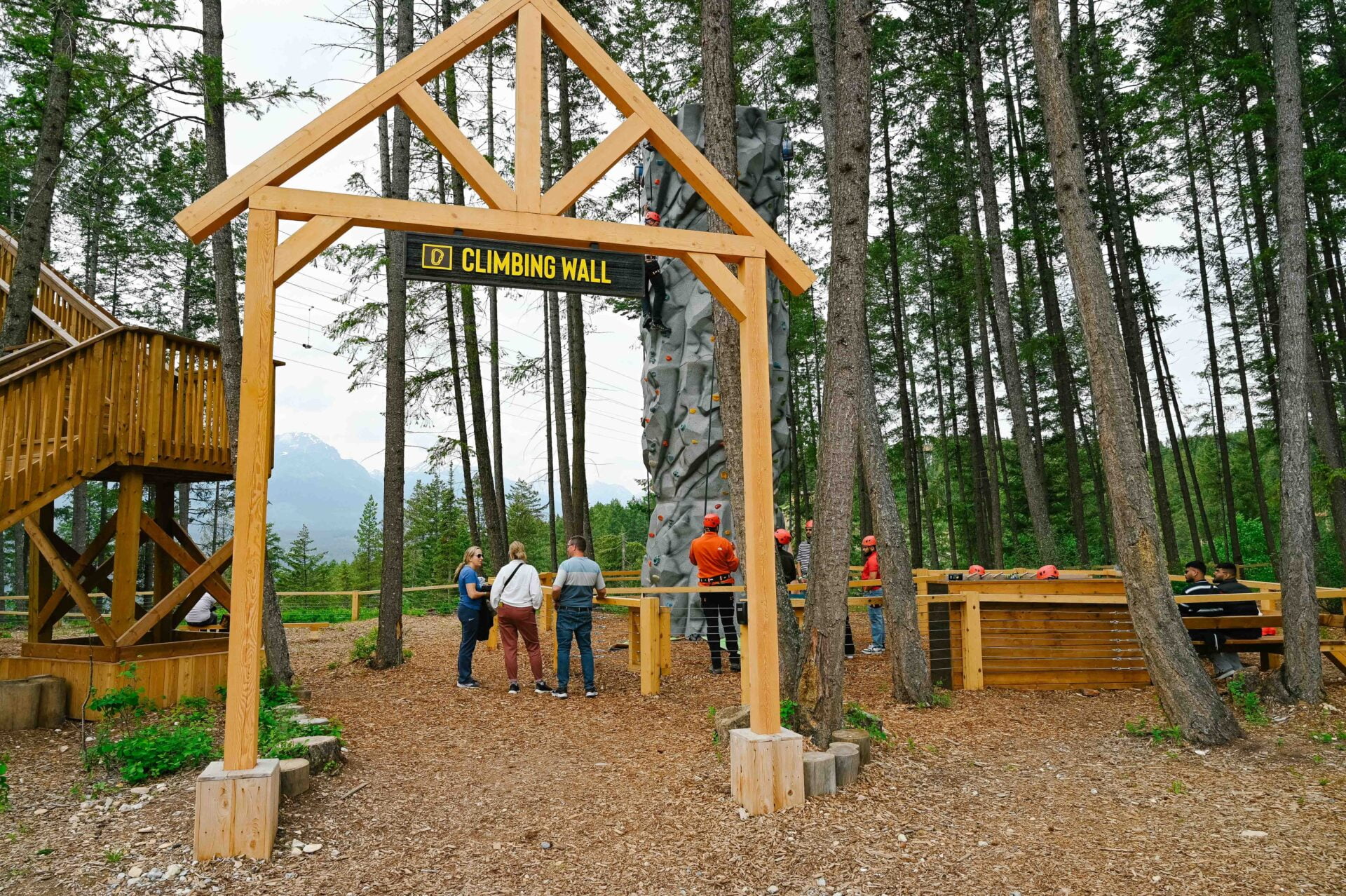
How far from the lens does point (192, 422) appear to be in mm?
8164

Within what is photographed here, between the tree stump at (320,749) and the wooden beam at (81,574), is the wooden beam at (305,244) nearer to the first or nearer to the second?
the tree stump at (320,749)

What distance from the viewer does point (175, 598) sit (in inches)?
304

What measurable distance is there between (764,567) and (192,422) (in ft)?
21.0

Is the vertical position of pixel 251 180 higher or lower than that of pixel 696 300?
lower

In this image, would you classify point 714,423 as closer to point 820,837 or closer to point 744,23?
point 744,23

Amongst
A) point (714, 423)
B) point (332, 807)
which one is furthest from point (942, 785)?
point (714, 423)

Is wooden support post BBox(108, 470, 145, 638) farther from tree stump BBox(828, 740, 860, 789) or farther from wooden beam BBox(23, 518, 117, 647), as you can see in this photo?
tree stump BBox(828, 740, 860, 789)

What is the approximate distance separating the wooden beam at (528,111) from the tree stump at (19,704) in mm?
6103

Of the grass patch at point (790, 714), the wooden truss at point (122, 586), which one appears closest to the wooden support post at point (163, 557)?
the wooden truss at point (122, 586)

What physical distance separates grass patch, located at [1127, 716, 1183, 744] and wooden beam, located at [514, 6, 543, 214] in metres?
6.02

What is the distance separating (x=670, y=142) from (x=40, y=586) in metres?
8.32

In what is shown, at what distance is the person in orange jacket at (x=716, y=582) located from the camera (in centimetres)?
A: 938

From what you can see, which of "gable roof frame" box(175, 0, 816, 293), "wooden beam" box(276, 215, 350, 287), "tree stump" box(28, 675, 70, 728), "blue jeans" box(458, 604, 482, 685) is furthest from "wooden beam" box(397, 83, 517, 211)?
"tree stump" box(28, 675, 70, 728)

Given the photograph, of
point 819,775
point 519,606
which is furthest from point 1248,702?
point 519,606
